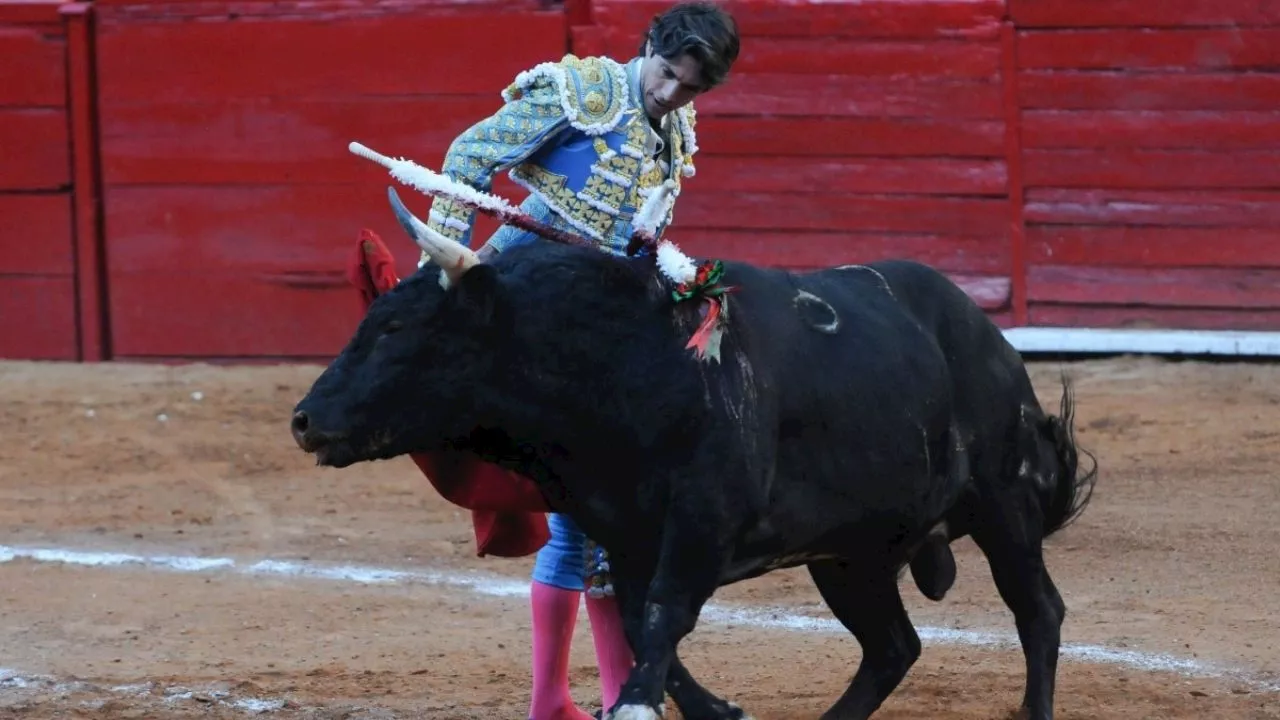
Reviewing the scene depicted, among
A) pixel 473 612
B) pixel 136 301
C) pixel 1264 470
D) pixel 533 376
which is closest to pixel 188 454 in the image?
pixel 136 301

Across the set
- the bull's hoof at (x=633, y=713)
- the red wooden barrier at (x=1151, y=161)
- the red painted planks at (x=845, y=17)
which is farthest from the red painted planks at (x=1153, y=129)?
the bull's hoof at (x=633, y=713)

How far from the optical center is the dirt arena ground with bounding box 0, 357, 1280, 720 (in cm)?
452

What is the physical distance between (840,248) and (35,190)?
Answer: 10.8 feet

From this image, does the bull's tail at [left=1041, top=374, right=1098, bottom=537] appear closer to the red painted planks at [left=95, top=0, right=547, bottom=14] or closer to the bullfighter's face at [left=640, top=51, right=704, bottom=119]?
the bullfighter's face at [left=640, top=51, right=704, bottom=119]

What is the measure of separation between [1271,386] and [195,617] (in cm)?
383

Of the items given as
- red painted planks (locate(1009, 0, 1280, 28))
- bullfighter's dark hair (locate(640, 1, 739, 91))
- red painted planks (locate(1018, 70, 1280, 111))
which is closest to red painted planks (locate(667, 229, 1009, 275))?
red painted planks (locate(1018, 70, 1280, 111))

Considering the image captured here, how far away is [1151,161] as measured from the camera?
765 cm

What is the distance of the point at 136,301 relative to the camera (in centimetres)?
847

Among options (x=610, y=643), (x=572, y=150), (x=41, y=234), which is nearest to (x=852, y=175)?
(x=41, y=234)

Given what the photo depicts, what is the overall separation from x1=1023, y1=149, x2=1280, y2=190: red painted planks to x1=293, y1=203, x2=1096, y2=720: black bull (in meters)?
3.97

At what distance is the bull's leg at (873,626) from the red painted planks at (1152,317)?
3767 mm

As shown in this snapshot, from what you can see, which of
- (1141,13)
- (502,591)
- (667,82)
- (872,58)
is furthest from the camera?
(872,58)

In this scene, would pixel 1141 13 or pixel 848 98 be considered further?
pixel 848 98

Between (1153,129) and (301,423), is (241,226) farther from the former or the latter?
(301,423)
